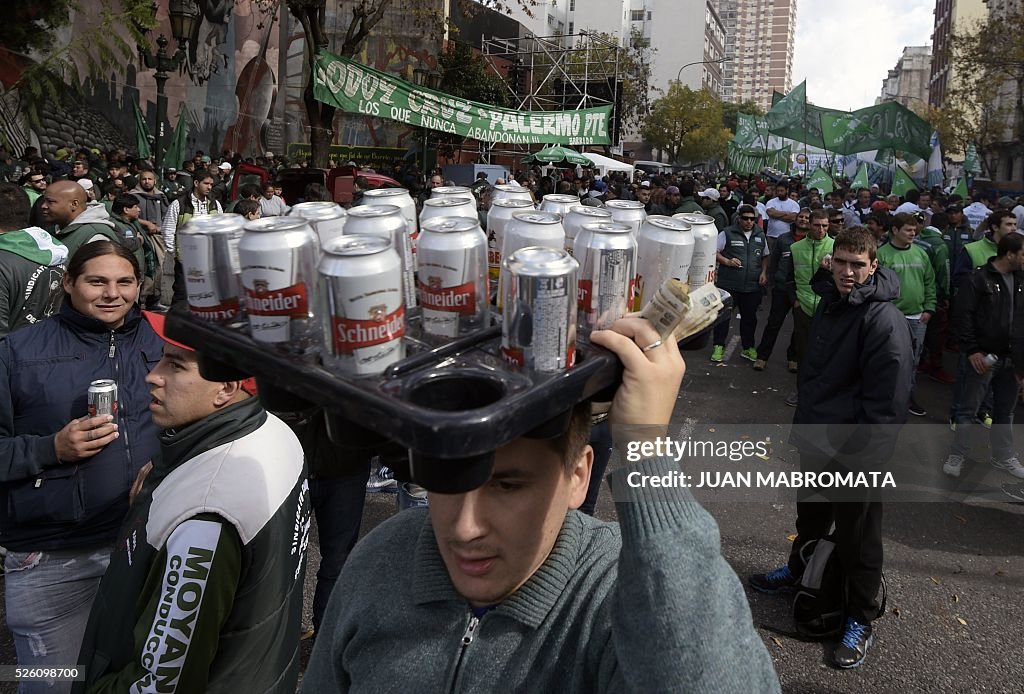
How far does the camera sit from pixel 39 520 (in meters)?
2.72

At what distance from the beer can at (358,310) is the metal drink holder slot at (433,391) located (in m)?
0.03

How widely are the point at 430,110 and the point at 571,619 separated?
953 cm

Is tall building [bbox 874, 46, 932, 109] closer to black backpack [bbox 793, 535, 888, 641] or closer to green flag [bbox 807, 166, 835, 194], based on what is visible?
green flag [bbox 807, 166, 835, 194]

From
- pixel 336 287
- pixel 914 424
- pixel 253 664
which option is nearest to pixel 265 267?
pixel 336 287

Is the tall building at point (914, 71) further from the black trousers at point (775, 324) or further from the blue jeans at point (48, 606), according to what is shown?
the blue jeans at point (48, 606)

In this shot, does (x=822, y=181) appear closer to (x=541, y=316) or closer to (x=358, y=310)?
(x=541, y=316)

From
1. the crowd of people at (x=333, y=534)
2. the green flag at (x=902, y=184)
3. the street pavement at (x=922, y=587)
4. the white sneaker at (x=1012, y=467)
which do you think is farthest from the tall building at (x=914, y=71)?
the crowd of people at (x=333, y=534)

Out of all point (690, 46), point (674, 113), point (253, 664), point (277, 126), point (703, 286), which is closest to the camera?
point (703, 286)

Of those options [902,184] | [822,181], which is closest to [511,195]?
[902,184]

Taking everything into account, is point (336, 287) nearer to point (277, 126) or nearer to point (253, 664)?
point (253, 664)

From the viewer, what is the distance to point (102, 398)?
2717mm

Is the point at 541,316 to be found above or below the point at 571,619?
above

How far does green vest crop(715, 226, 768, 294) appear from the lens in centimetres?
946

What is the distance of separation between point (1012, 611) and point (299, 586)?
4.23 m
